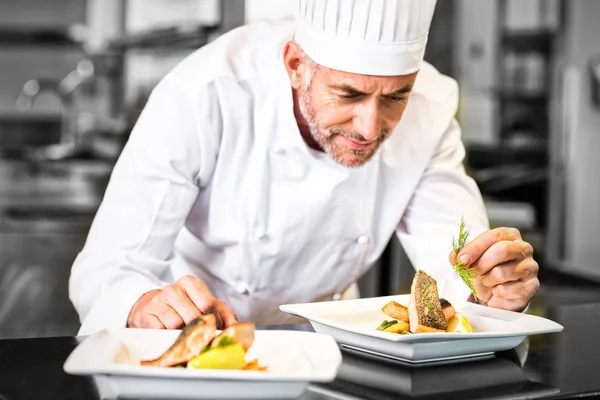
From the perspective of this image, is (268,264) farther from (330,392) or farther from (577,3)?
(577,3)

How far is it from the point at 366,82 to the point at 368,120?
0.09 metres

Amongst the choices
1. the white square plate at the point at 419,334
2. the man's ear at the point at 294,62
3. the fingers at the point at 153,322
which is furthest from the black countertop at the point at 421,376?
the man's ear at the point at 294,62

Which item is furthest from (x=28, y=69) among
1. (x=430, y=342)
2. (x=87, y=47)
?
(x=430, y=342)

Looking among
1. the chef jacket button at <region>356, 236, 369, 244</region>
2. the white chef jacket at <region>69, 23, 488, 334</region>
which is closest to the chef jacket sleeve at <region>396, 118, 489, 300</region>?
the white chef jacket at <region>69, 23, 488, 334</region>

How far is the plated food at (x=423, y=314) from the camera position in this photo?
1578 mm

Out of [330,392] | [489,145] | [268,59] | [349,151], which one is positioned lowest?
[489,145]

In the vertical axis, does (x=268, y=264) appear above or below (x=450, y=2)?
below

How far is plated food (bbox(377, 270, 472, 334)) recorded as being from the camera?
1578 millimetres

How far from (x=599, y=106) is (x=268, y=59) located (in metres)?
2.67

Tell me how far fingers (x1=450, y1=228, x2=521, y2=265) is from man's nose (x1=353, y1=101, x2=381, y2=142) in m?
0.32

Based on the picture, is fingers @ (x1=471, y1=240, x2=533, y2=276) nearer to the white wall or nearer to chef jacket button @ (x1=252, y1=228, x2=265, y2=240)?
chef jacket button @ (x1=252, y1=228, x2=265, y2=240)

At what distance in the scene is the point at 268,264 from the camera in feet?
7.56

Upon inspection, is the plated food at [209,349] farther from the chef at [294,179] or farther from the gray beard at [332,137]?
the gray beard at [332,137]

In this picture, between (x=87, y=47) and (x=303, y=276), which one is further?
(x=87, y=47)
